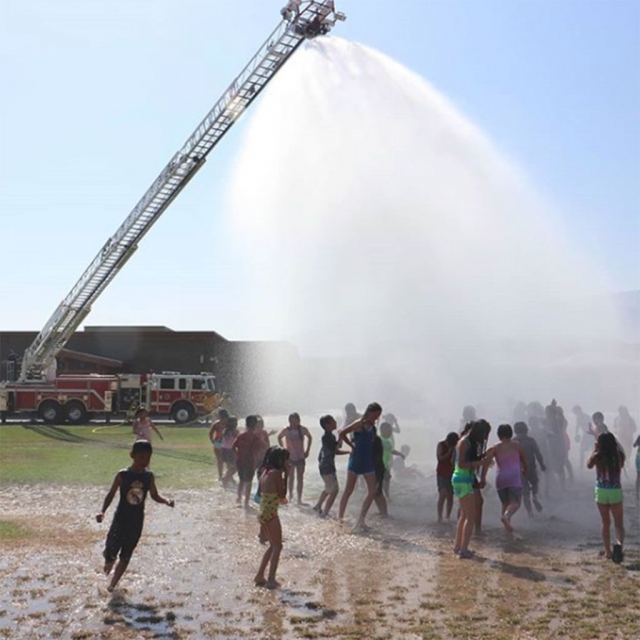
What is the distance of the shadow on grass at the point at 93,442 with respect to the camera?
20500 millimetres

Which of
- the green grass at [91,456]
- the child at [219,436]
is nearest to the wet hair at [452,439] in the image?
the child at [219,436]

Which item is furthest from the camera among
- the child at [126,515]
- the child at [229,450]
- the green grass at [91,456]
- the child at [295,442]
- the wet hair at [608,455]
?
the green grass at [91,456]

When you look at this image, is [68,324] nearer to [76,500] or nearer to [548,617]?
[76,500]

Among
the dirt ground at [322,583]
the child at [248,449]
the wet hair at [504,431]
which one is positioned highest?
the wet hair at [504,431]

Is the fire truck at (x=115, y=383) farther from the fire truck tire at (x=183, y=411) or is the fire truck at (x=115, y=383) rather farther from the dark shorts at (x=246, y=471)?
the dark shorts at (x=246, y=471)

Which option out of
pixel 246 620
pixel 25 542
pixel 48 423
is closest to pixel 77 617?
pixel 246 620

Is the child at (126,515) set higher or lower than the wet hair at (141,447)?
lower

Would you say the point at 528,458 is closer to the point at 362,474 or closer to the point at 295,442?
the point at 362,474

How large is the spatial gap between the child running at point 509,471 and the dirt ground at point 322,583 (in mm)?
384

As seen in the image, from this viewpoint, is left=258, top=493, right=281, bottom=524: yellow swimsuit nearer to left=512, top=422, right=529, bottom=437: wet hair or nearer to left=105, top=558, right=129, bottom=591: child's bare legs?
left=105, top=558, right=129, bottom=591: child's bare legs

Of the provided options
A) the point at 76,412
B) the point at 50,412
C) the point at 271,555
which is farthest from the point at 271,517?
the point at 50,412

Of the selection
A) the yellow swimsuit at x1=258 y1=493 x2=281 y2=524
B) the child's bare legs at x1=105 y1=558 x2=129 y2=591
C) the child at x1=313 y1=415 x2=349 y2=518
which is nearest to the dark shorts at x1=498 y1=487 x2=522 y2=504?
the child at x1=313 y1=415 x2=349 y2=518

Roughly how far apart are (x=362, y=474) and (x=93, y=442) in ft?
56.3

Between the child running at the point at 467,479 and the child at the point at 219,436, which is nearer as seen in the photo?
the child running at the point at 467,479
